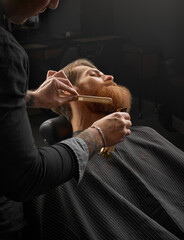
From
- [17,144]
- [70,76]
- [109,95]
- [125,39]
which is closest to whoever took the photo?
[17,144]

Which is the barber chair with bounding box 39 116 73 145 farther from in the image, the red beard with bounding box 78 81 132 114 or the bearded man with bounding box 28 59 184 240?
the red beard with bounding box 78 81 132 114

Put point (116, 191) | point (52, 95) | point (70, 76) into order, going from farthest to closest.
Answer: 1. point (70, 76)
2. point (116, 191)
3. point (52, 95)

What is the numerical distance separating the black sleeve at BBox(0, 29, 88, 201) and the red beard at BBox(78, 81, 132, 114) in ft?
2.22

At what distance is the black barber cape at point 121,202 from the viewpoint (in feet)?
3.49

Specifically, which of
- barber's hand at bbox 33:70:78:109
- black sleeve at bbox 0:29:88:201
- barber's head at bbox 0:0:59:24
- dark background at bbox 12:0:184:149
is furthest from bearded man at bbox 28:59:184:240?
dark background at bbox 12:0:184:149

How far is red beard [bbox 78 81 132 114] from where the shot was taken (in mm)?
1373

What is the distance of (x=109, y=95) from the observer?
4.49ft

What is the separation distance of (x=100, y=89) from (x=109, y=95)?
53 millimetres

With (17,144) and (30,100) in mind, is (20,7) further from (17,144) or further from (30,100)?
(30,100)

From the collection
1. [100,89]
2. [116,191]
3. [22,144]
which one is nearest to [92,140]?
[22,144]

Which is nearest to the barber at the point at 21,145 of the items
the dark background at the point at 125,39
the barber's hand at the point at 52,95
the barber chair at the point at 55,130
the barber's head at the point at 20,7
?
the barber's head at the point at 20,7

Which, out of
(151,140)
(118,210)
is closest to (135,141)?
(151,140)

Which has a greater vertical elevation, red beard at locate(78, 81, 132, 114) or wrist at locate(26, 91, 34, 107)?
wrist at locate(26, 91, 34, 107)

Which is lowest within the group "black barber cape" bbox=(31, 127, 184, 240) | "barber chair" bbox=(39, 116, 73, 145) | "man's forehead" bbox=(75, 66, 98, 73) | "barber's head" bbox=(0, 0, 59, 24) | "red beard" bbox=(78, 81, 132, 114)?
"black barber cape" bbox=(31, 127, 184, 240)
